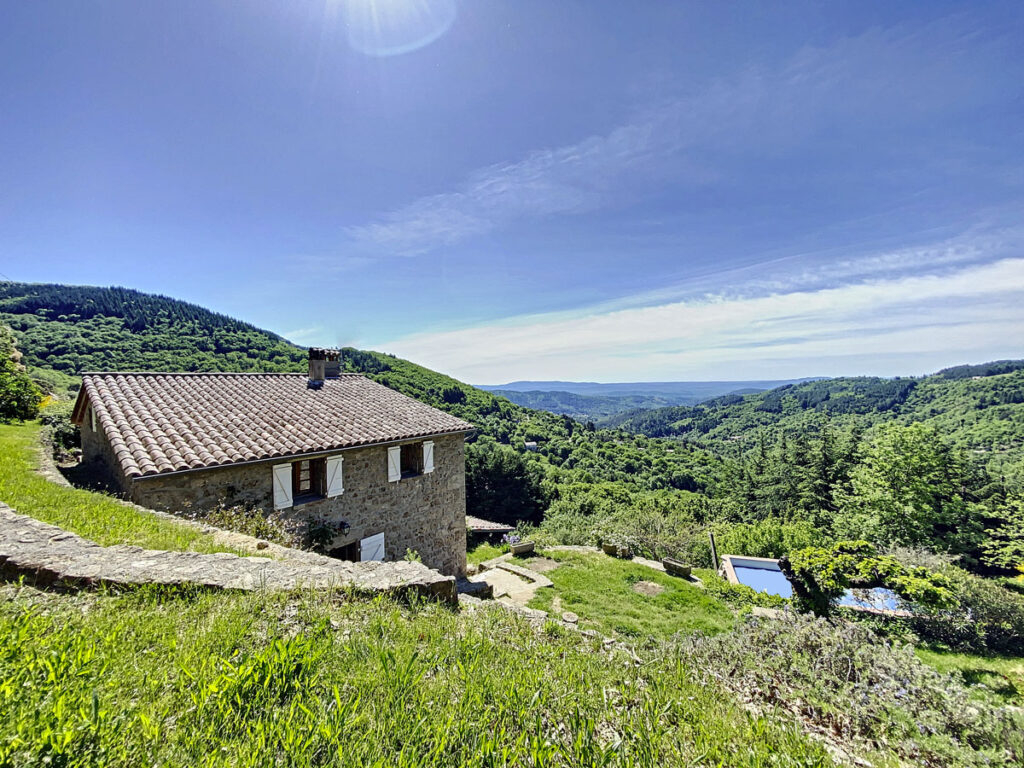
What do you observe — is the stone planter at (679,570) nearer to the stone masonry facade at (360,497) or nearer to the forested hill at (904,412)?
the stone masonry facade at (360,497)

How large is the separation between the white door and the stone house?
25mm

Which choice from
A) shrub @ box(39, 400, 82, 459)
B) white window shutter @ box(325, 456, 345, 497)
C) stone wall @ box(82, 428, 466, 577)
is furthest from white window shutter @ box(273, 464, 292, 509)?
shrub @ box(39, 400, 82, 459)

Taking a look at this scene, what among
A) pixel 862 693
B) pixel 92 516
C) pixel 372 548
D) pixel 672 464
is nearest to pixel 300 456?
pixel 372 548

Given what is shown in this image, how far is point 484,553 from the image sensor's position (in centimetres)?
1839

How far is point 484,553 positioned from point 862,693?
1614cm

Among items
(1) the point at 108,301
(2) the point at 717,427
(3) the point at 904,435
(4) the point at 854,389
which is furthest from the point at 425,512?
(4) the point at 854,389

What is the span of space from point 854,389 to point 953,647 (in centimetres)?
22255

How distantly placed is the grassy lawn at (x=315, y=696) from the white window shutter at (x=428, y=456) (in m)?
8.11

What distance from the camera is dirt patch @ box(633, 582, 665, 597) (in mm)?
12352

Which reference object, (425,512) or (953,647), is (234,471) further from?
(953,647)

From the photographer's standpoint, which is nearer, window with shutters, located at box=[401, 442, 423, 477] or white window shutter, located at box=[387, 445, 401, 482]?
white window shutter, located at box=[387, 445, 401, 482]

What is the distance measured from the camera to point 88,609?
9.79ft

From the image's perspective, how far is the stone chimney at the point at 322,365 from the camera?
13383 mm

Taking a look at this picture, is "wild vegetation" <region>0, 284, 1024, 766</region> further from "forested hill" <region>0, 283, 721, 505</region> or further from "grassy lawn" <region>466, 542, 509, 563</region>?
"forested hill" <region>0, 283, 721, 505</region>
